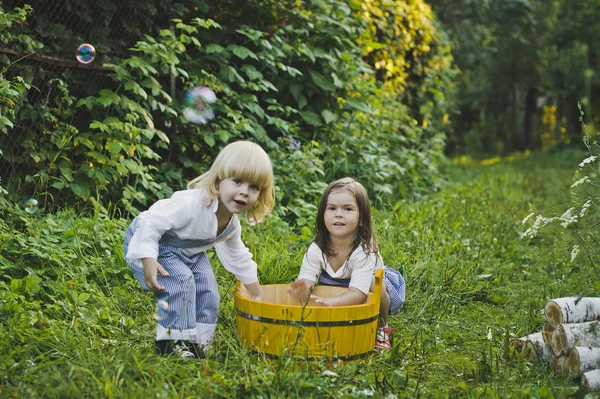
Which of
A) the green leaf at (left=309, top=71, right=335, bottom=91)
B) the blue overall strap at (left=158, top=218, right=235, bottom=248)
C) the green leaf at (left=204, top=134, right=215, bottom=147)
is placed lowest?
the blue overall strap at (left=158, top=218, right=235, bottom=248)

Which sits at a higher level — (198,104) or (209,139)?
(198,104)

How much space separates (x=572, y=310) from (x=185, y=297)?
162 cm

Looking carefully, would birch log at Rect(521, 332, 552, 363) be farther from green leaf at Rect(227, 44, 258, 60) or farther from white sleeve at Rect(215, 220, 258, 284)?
green leaf at Rect(227, 44, 258, 60)

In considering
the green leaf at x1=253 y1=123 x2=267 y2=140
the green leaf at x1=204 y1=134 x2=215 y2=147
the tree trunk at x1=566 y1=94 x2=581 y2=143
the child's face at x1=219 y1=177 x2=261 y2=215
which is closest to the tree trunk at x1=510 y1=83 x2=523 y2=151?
the tree trunk at x1=566 y1=94 x2=581 y2=143

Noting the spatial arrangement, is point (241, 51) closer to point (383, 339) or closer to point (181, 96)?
point (181, 96)

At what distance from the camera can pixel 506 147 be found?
985 inches

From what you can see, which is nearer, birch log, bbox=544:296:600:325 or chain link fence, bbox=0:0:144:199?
birch log, bbox=544:296:600:325

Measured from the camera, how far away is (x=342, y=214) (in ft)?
10.6

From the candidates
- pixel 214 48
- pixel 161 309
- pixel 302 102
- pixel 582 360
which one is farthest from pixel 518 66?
pixel 161 309

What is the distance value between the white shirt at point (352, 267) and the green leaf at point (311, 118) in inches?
107

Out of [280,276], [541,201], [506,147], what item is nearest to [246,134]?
[280,276]

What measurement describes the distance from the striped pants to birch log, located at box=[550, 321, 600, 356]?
4.71ft

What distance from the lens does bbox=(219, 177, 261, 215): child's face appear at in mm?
2799

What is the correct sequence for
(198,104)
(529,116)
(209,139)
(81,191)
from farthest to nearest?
(529,116)
(198,104)
(209,139)
(81,191)
